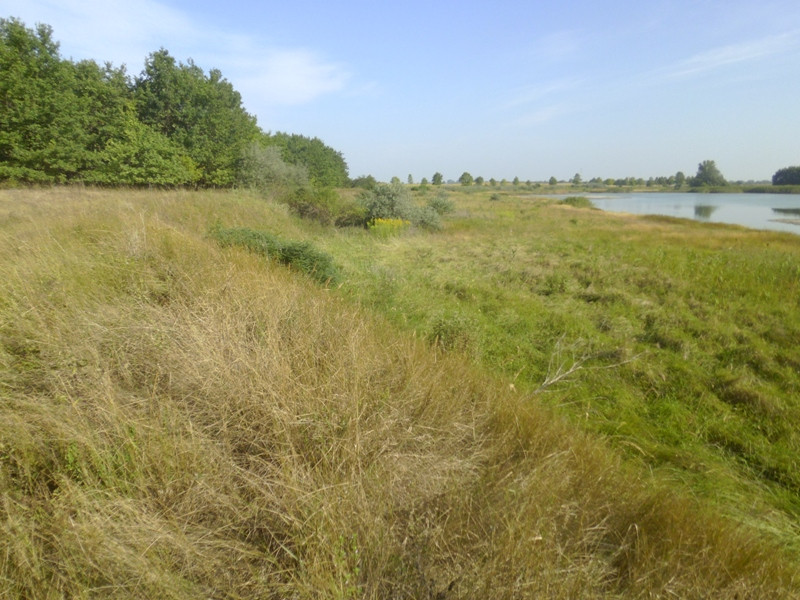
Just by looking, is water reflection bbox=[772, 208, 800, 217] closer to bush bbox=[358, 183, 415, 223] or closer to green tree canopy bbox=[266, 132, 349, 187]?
bush bbox=[358, 183, 415, 223]

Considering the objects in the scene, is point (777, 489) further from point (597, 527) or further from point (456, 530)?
point (456, 530)

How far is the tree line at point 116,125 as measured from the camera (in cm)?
1770

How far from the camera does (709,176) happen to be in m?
57.3

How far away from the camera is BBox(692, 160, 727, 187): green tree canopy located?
187ft

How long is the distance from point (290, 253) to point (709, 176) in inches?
2903

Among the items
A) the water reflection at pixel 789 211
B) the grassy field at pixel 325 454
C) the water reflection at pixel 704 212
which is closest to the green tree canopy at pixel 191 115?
the grassy field at pixel 325 454

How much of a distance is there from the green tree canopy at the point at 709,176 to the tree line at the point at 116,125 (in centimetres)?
6453

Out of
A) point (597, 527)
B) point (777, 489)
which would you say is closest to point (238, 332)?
point (597, 527)

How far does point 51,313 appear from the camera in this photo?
9.53 feet

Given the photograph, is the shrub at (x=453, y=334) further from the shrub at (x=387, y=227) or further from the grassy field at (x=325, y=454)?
the shrub at (x=387, y=227)

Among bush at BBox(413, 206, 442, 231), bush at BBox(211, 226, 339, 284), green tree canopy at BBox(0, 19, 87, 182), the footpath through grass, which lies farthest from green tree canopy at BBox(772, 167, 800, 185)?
green tree canopy at BBox(0, 19, 87, 182)

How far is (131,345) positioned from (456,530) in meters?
2.48

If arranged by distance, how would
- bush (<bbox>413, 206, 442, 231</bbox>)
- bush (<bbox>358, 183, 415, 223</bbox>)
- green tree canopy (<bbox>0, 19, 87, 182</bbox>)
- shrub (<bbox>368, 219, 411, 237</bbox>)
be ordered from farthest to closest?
bush (<bbox>413, 206, 442, 231</bbox>) < bush (<bbox>358, 183, 415, 223</bbox>) < green tree canopy (<bbox>0, 19, 87, 182</bbox>) < shrub (<bbox>368, 219, 411, 237</bbox>)

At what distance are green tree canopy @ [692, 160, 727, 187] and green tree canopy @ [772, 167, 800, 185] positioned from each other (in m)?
12.2
